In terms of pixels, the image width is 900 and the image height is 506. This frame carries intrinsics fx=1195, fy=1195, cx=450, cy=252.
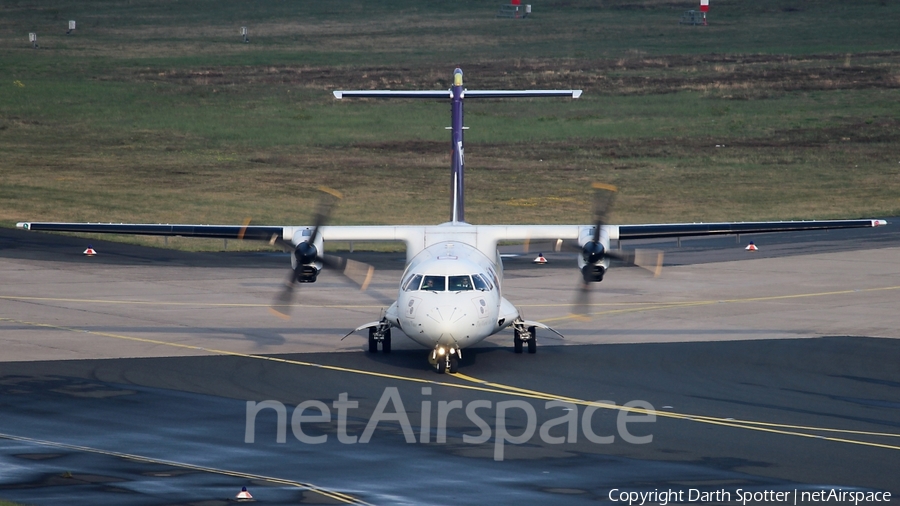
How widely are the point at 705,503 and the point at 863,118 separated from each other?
2787 inches

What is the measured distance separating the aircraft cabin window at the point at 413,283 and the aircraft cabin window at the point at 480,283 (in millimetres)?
1168

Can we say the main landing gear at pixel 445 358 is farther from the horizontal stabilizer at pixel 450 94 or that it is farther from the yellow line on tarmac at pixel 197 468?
the yellow line on tarmac at pixel 197 468

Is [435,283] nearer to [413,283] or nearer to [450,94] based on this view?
[413,283]

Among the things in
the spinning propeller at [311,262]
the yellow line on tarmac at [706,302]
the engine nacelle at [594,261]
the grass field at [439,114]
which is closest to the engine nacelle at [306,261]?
the spinning propeller at [311,262]

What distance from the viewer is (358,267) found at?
92.2 ft

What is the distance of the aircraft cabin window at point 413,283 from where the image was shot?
25366 mm

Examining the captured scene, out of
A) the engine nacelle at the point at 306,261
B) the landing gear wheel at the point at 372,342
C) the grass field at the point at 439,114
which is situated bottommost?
the landing gear wheel at the point at 372,342

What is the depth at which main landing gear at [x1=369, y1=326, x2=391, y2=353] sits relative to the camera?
2733cm

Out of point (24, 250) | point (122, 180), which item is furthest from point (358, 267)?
point (122, 180)

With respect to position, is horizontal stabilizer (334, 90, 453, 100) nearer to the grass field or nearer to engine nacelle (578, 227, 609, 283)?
engine nacelle (578, 227, 609, 283)

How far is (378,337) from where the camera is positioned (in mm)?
27328

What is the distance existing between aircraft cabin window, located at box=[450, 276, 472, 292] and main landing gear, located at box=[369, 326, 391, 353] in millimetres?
2815

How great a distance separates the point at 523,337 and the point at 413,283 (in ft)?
11.2

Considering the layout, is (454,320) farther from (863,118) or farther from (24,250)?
(863,118)
